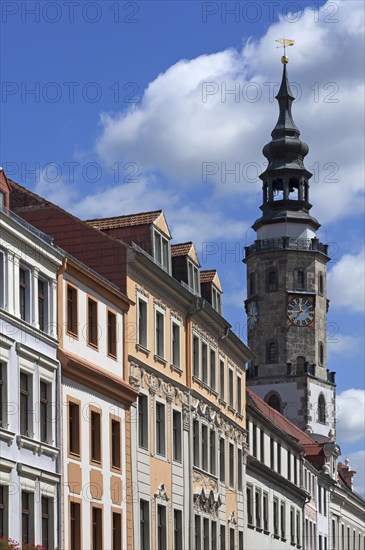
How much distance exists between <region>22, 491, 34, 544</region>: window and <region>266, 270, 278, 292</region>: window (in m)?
95.9

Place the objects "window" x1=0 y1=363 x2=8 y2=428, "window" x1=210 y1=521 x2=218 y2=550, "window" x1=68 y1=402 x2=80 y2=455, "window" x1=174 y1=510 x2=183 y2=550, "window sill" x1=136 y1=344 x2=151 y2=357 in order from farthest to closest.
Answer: "window" x1=210 y1=521 x2=218 y2=550 → "window" x1=174 y1=510 x2=183 y2=550 → "window sill" x1=136 y1=344 x2=151 y2=357 → "window" x1=68 y1=402 x2=80 y2=455 → "window" x1=0 y1=363 x2=8 y2=428

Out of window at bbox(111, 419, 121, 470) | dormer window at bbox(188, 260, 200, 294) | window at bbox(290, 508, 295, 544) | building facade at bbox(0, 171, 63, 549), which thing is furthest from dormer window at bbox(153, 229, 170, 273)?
window at bbox(290, 508, 295, 544)

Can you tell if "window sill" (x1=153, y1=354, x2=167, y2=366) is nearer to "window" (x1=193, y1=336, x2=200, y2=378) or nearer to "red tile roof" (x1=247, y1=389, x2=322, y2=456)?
"window" (x1=193, y1=336, x2=200, y2=378)

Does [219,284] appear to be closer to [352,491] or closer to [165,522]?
[165,522]

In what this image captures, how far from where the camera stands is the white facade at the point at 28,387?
3909 cm

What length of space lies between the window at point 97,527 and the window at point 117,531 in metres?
1.45

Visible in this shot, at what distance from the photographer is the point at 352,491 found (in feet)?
364

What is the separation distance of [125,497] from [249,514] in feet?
71.8

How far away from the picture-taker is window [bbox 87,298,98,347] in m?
46.2

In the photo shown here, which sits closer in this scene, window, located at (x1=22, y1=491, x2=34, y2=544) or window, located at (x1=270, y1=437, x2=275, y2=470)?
window, located at (x1=22, y1=491, x2=34, y2=544)

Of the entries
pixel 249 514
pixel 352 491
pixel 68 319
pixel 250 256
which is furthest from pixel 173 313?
pixel 250 256

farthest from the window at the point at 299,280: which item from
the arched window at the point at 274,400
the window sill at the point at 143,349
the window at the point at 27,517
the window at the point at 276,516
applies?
the window at the point at 27,517

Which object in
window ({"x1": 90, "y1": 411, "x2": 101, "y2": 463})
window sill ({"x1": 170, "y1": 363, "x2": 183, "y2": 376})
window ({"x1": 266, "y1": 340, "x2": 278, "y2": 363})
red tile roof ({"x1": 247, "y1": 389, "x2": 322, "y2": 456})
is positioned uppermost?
window ({"x1": 266, "y1": 340, "x2": 278, "y2": 363})

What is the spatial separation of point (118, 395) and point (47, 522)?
7.33m
